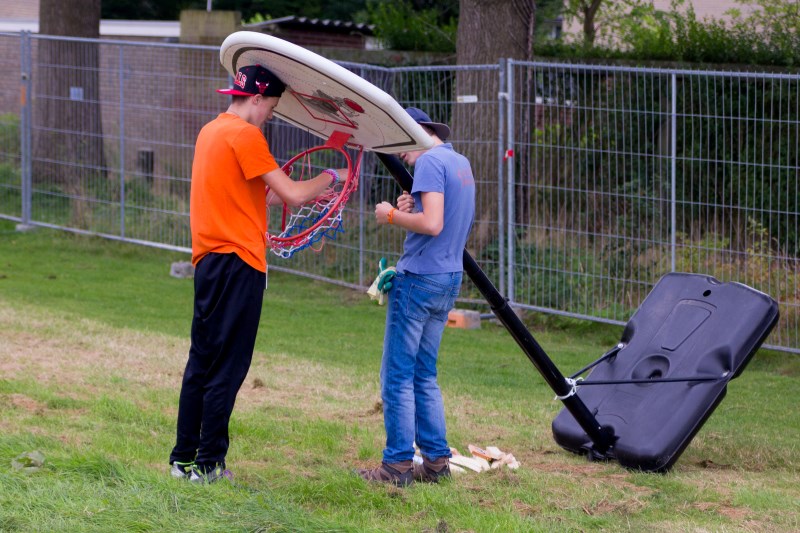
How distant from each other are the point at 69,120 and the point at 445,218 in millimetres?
9113

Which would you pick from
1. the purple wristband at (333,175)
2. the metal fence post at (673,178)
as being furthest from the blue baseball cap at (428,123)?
the metal fence post at (673,178)

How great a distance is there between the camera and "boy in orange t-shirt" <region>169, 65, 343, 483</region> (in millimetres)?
4723

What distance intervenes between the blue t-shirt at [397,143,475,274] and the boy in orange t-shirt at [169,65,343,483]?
0.48 metres

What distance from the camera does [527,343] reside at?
18.1ft

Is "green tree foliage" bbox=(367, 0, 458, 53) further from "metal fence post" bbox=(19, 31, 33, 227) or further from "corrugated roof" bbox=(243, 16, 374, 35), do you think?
"metal fence post" bbox=(19, 31, 33, 227)

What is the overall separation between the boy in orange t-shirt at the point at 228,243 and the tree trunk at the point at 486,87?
545cm

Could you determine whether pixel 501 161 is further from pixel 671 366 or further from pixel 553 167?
pixel 671 366

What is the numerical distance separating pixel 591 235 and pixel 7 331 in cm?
516

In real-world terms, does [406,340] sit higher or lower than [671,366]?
higher

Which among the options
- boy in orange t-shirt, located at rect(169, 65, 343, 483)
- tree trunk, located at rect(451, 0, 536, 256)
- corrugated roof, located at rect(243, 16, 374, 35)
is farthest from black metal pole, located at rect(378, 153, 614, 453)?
corrugated roof, located at rect(243, 16, 374, 35)

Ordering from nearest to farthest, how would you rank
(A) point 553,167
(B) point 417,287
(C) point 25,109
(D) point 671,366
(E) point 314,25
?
(B) point 417,287
(D) point 671,366
(A) point 553,167
(C) point 25,109
(E) point 314,25

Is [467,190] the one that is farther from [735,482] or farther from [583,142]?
[583,142]

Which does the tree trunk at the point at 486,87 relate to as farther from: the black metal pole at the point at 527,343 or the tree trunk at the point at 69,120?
the tree trunk at the point at 69,120

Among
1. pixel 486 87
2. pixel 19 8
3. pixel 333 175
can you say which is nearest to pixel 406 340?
pixel 333 175
